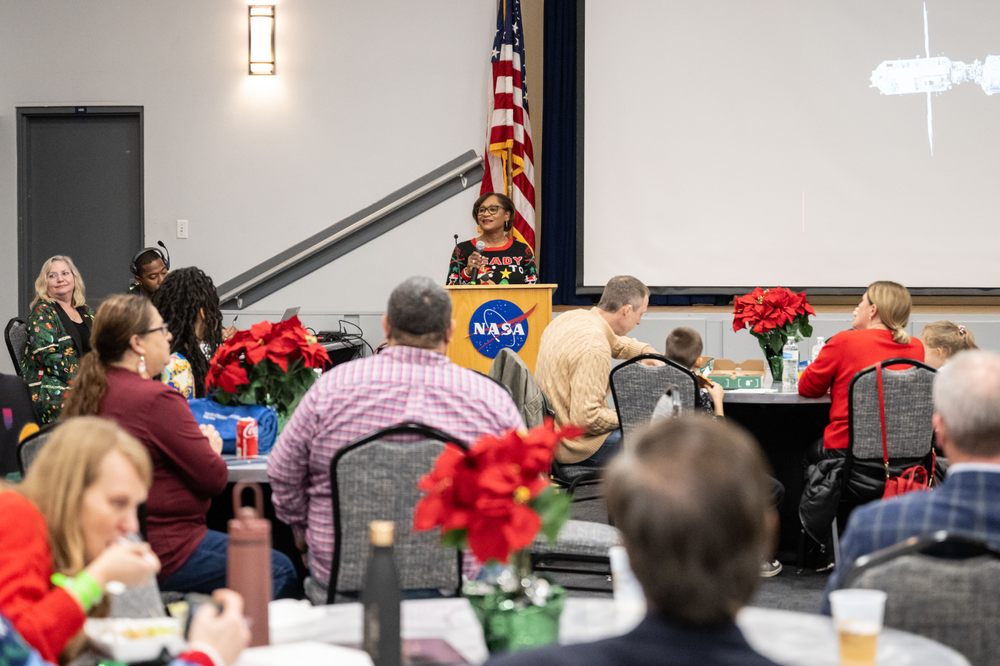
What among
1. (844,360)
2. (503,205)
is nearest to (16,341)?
(503,205)

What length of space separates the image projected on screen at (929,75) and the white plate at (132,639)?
665 centimetres

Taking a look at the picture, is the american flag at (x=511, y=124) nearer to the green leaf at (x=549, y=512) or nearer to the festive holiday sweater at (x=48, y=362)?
the festive holiday sweater at (x=48, y=362)

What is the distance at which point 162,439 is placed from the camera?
93.4 inches

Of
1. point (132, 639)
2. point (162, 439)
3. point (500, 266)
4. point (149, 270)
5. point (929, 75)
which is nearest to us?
point (132, 639)

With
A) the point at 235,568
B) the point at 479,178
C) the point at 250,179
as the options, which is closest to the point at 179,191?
the point at 250,179

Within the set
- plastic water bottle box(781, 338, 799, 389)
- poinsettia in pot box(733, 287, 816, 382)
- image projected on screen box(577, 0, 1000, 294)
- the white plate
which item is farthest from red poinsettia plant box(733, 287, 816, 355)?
the white plate

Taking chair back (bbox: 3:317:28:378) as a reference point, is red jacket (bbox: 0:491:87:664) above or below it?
below

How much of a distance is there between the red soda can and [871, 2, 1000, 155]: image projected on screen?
18.4ft

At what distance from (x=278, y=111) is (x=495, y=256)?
9.39 ft

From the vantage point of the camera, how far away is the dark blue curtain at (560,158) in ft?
22.9

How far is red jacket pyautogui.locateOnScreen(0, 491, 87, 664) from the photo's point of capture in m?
1.27

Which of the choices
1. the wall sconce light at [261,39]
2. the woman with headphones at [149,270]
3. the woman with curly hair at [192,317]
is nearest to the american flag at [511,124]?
the wall sconce light at [261,39]

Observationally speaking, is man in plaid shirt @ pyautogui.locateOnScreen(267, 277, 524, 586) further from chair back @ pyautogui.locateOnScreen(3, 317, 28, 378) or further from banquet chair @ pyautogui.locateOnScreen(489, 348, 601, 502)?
chair back @ pyautogui.locateOnScreen(3, 317, 28, 378)

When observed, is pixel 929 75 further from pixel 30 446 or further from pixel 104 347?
pixel 30 446
